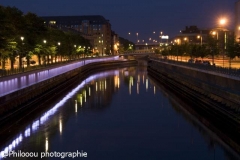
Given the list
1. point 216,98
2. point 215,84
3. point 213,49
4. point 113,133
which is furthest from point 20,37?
point 113,133

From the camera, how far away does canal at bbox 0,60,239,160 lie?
20078mm

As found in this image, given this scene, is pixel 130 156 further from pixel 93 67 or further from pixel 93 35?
pixel 93 35

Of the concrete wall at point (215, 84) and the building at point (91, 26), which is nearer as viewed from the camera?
the concrete wall at point (215, 84)

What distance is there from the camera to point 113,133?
81.4 feet

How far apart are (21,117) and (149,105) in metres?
13.7

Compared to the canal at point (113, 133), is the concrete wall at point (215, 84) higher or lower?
higher

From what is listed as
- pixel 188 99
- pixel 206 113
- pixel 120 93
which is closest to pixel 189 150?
pixel 206 113

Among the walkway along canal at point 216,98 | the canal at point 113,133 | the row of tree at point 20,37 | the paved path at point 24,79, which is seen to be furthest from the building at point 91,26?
the canal at point 113,133

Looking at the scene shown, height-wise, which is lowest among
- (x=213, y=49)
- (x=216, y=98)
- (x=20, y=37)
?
(x=216, y=98)

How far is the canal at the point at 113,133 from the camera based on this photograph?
65.9 feet

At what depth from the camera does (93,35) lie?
159 m

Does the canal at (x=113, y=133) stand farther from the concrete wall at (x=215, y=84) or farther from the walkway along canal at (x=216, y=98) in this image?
the concrete wall at (x=215, y=84)

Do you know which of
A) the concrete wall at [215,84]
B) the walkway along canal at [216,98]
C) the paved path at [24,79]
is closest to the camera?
the walkway along canal at [216,98]

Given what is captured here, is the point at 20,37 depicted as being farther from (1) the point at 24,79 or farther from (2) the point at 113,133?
(2) the point at 113,133
